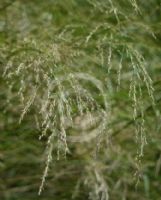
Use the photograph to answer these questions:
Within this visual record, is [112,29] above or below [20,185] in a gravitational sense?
above

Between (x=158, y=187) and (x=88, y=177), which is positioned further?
(x=158, y=187)

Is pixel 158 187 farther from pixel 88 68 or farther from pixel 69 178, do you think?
pixel 88 68

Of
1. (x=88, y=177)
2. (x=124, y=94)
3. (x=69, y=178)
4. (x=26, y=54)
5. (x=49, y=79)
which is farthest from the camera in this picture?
(x=69, y=178)

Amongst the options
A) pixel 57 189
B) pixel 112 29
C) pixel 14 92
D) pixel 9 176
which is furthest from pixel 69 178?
pixel 112 29

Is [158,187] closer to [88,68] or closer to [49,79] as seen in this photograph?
[88,68]

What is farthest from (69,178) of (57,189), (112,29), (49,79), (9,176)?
(49,79)

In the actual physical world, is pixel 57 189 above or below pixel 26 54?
below

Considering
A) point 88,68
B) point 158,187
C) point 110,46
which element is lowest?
point 158,187

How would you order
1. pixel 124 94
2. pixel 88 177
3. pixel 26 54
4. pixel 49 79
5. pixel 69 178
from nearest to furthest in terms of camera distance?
pixel 49 79, pixel 26 54, pixel 124 94, pixel 88 177, pixel 69 178

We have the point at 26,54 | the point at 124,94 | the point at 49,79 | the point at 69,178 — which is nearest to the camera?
the point at 49,79
